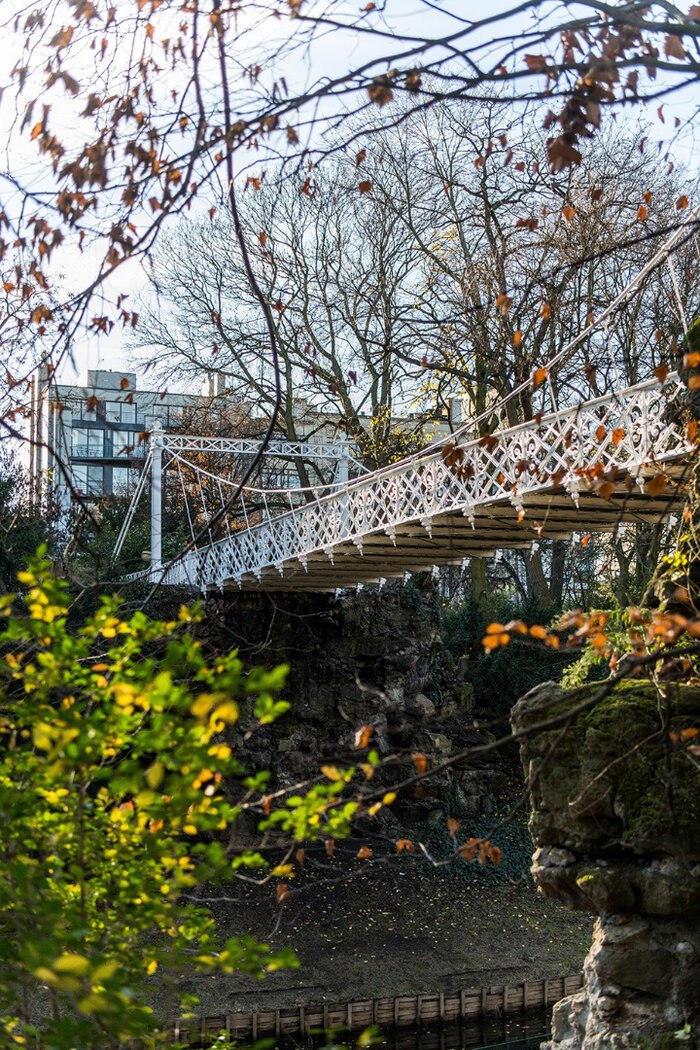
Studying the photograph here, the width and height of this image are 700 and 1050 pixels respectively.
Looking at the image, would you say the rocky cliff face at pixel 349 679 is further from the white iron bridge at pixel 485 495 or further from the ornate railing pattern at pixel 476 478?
the ornate railing pattern at pixel 476 478

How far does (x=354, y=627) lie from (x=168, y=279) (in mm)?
6115

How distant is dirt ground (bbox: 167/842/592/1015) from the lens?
445 inches

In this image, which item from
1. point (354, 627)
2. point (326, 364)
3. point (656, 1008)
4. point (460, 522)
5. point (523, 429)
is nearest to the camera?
point (656, 1008)

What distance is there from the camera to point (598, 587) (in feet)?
54.5

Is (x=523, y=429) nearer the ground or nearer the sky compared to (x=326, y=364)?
nearer the ground

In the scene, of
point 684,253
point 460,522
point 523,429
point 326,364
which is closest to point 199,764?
point 523,429

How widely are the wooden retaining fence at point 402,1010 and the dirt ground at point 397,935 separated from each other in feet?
0.80

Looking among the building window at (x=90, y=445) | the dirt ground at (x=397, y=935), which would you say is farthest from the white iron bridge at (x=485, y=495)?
the building window at (x=90, y=445)

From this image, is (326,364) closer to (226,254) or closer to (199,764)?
(226,254)

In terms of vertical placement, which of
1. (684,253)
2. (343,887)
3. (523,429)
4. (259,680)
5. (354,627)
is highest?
(684,253)

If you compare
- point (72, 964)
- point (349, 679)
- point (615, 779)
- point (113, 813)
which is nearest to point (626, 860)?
point (615, 779)

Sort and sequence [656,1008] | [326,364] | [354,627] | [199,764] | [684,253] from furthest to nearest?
[326,364] < [354,627] < [684,253] < [656,1008] < [199,764]

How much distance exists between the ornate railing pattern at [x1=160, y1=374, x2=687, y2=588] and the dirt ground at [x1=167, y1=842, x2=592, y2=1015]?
3.39m

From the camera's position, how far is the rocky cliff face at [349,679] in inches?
595
